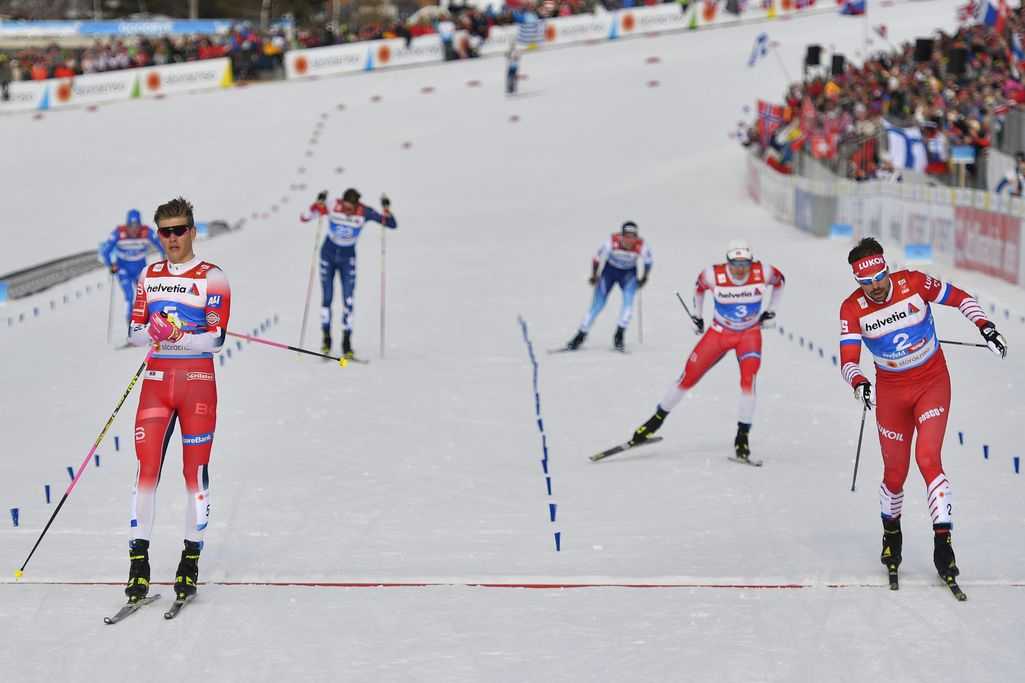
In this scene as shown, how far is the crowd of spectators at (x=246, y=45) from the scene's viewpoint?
46250 mm

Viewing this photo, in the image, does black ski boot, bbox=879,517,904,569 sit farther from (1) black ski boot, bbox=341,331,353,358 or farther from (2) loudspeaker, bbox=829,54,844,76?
(2) loudspeaker, bbox=829,54,844,76

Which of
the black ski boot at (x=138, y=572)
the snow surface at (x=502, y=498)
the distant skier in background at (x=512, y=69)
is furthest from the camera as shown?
the distant skier in background at (x=512, y=69)

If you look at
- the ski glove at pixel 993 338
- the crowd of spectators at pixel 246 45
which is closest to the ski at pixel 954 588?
the ski glove at pixel 993 338

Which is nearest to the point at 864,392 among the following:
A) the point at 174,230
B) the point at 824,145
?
the point at 174,230

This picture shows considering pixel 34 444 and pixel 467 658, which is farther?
pixel 34 444

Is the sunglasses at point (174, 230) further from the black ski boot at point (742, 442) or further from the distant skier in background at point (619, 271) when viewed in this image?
the distant skier in background at point (619, 271)

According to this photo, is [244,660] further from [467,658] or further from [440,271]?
[440,271]

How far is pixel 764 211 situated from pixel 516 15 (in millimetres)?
22570

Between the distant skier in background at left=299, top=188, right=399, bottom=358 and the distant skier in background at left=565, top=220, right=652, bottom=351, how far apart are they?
2.64 meters

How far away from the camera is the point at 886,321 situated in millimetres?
7637

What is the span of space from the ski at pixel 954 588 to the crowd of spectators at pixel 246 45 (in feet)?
140

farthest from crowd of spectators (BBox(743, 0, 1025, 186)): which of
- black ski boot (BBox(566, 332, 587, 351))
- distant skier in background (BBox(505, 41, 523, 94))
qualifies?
distant skier in background (BBox(505, 41, 523, 94))

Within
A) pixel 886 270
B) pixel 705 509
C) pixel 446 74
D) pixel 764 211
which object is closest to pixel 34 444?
pixel 705 509

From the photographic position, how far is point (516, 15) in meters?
51.2
